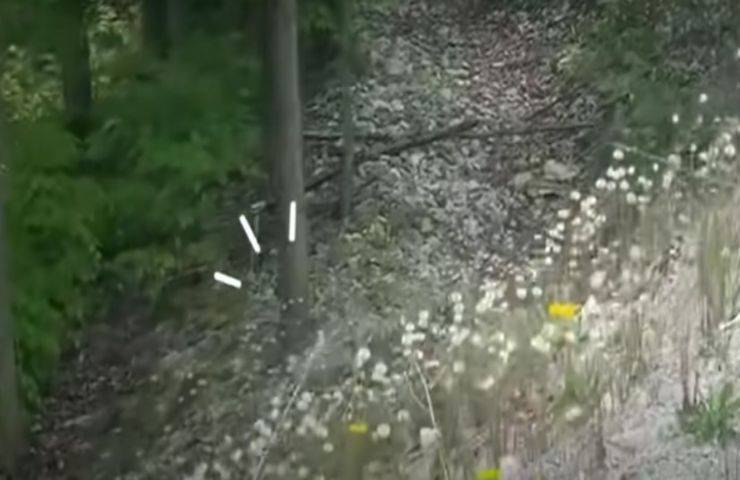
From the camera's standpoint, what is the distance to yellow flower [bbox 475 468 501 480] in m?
5.22

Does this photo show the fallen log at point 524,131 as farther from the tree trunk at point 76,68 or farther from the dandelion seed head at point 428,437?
the dandelion seed head at point 428,437

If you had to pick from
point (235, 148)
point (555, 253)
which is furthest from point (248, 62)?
point (555, 253)

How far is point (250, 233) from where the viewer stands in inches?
327

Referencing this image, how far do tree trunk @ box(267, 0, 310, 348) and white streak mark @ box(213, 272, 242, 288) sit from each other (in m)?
0.32

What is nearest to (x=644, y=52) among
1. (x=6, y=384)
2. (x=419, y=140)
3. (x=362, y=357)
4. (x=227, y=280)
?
(x=419, y=140)

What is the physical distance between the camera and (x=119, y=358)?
8414mm

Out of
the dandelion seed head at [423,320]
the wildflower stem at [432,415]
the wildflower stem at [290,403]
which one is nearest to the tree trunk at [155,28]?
the wildflower stem at [290,403]

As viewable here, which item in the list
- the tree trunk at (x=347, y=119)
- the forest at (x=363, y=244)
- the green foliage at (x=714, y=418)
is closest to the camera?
the green foliage at (x=714, y=418)

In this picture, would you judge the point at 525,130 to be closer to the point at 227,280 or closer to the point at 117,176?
the point at 227,280

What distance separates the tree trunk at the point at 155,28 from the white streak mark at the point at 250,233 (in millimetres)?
1019

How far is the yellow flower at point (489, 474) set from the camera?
17.1 ft

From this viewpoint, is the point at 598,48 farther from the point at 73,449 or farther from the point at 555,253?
the point at 73,449

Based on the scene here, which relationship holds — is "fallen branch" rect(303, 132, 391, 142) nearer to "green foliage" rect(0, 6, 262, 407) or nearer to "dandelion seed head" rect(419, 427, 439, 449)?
"green foliage" rect(0, 6, 262, 407)

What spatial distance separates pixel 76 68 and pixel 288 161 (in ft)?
4.24
